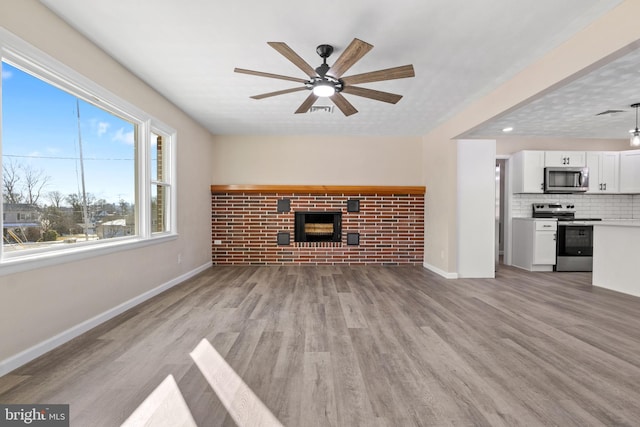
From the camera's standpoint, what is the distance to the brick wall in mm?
5609

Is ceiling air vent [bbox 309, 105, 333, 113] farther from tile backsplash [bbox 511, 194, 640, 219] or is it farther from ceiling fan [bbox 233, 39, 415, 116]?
tile backsplash [bbox 511, 194, 640, 219]

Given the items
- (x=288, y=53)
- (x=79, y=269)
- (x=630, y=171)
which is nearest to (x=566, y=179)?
(x=630, y=171)

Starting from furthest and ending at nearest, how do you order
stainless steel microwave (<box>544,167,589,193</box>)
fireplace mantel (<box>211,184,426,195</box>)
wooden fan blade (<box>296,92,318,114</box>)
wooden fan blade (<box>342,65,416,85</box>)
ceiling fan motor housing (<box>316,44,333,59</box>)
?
fireplace mantel (<box>211,184,426,195</box>) < stainless steel microwave (<box>544,167,589,193</box>) < wooden fan blade (<box>296,92,318,114</box>) < ceiling fan motor housing (<box>316,44,333,59</box>) < wooden fan blade (<box>342,65,416,85</box>)

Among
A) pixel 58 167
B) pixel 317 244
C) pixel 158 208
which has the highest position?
pixel 58 167

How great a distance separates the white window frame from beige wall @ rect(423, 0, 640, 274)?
12.9 ft

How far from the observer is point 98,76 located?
8.66 feet

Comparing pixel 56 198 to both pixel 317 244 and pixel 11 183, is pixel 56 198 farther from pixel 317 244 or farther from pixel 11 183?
pixel 317 244

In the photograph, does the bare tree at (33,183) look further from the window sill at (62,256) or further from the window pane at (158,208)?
the window pane at (158,208)

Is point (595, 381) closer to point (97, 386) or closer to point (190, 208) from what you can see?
point (97, 386)

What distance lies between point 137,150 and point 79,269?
1481 millimetres

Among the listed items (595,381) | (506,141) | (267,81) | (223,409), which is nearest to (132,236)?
(267,81)

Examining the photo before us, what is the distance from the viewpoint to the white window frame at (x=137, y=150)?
1943mm

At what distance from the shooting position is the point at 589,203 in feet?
18.7

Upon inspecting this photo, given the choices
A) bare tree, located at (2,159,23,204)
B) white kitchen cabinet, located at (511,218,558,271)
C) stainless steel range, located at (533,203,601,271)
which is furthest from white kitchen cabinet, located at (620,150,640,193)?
bare tree, located at (2,159,23,204)
